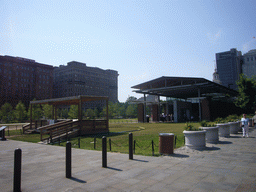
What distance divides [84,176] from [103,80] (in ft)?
487

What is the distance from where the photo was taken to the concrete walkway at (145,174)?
16.3ft

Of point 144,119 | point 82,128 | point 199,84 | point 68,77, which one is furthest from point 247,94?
point 68,77

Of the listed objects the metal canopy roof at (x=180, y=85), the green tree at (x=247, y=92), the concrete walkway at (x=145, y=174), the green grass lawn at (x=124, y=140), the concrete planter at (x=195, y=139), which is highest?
the metal canopy roof at (x=180, y=85)

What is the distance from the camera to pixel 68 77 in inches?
5074

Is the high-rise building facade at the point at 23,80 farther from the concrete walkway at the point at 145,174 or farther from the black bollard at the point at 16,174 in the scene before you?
the black bollard at the point at 16,174

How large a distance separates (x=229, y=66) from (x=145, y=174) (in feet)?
697

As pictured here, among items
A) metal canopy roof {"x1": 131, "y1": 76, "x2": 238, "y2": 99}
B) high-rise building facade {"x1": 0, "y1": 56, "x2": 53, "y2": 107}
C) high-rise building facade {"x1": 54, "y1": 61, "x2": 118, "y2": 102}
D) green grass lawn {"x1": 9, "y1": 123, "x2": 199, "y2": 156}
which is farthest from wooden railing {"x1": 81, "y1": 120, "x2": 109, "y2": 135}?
high-rise building facade {"x1": 54, "y1": 61, "x2": 118, "y2": 102}

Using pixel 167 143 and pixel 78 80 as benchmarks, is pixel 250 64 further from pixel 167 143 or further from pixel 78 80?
pixel 167 143

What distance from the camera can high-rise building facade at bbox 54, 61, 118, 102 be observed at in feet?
419

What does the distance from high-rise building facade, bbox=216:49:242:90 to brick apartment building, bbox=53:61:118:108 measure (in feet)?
401

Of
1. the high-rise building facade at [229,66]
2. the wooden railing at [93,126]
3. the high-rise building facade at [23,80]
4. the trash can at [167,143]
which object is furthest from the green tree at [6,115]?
the high-rise building facade at [229,66]

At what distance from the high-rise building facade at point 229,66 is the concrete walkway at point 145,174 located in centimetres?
20126

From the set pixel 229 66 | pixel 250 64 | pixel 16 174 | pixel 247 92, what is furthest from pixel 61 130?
pixel 229 66

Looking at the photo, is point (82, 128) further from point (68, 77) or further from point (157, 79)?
point (68, 77)
